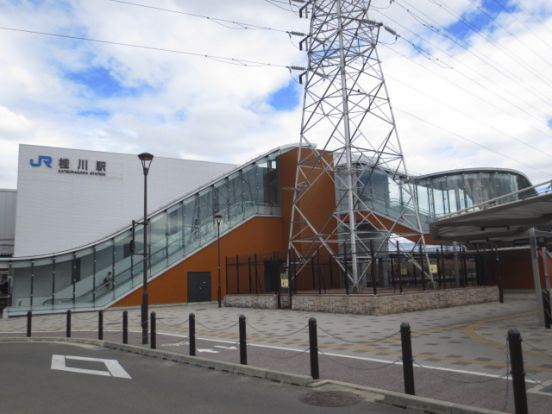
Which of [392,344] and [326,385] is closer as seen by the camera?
[326,385]

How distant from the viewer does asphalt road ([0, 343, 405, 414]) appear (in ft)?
23.4

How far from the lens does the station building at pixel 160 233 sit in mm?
29125

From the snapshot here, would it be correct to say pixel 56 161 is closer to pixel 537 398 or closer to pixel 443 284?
pixel 443 284

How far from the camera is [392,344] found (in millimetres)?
12086

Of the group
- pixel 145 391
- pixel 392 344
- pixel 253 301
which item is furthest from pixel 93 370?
pixel 253 301

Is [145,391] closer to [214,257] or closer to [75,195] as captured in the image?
[214,257]

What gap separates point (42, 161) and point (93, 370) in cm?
2600

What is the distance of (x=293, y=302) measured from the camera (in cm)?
2330

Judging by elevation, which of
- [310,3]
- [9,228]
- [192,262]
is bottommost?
[192,262]

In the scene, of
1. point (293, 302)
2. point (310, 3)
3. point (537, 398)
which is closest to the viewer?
point (537, 398)

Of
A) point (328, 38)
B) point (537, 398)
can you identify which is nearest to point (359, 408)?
point (537, 398)

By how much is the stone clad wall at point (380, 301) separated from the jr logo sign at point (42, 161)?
16525mm

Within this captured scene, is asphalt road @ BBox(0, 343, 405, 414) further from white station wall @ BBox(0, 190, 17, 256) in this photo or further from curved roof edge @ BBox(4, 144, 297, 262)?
white station wall @ BBox(0, 190, 17, 256)

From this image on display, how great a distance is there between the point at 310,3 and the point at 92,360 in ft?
68.4
